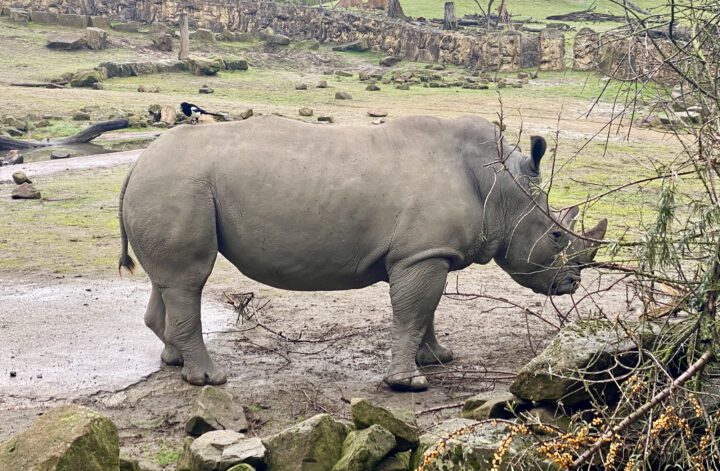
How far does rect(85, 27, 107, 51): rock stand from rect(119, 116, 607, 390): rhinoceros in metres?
26.7

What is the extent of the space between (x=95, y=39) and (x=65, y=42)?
110 cm

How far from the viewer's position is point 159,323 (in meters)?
7.39

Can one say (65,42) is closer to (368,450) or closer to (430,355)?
(430,355)

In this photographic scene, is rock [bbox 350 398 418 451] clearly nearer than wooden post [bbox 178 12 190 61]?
Yes

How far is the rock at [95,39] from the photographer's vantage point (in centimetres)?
3231

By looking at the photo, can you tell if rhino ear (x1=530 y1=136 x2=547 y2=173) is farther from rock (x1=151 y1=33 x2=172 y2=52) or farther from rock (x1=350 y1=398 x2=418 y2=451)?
rock (x1=151 y1=33 x2=172 y2=52)

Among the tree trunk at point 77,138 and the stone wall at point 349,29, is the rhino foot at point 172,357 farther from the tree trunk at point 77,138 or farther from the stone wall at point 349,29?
the stone wall at point 349,29

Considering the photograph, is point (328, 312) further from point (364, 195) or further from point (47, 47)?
point (47, 47)

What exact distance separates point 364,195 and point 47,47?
27.1 m

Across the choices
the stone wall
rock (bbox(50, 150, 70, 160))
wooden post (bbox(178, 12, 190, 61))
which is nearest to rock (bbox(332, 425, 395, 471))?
rock (bbox(50, 150, 70, 160))

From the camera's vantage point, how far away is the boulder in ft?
120

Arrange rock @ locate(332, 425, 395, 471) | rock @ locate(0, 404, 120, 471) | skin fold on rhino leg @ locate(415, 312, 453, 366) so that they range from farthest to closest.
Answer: skin fold on rhino leg @ locate(415, 312, 453, 366), rock @ locate(332, 425, 395, 471), rock @ locate(0, 404, 120, 471)

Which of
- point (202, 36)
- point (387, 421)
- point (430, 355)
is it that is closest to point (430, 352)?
point (430, 355)

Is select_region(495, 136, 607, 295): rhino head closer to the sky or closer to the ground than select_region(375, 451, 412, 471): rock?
closer to the sky
